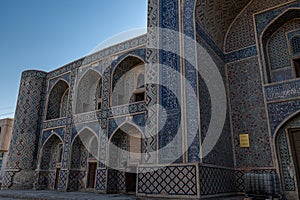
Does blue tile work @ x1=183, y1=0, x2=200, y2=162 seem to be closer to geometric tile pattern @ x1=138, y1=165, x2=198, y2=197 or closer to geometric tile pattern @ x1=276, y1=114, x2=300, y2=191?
geometric tile pattern @ x1=138, y1=165, x2=198, y2=197

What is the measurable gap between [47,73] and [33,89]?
0.89 m

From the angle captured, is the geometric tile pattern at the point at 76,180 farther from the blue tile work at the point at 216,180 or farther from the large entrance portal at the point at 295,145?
the large entrance portal at the point at 295,145

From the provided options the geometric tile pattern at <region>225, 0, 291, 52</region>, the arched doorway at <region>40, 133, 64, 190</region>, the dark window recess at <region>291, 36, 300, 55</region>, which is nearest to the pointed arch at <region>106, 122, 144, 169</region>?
the arched doorway at <region>40, 133, 64, 190</region>

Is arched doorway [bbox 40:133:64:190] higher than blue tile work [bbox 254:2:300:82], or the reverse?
blue tile work [bbox 254:2:300:82]

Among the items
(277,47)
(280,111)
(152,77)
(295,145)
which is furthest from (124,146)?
(277,47)

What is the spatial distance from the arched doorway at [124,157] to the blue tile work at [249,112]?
8.66 feet

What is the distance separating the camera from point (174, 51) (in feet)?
15.8

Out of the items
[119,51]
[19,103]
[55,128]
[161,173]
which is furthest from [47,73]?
[161,173]

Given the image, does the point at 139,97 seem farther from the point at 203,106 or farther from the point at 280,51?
the point at 280,51

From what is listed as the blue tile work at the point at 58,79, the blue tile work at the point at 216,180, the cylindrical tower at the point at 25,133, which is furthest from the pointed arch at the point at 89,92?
the blue tile work at the point at 216,180

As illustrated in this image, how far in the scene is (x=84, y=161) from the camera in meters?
8.32

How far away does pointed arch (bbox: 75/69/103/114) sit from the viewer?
8.88 m

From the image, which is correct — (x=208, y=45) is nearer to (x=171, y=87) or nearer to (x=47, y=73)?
(x=171, y=87)

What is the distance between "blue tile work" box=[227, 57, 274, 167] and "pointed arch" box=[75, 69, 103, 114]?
4838 mm
